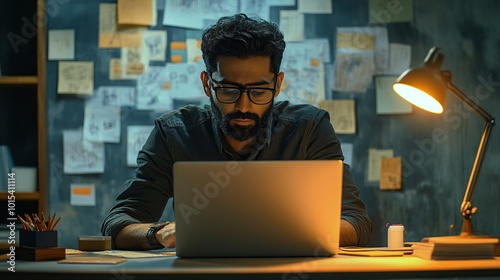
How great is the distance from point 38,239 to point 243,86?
81 centimetres

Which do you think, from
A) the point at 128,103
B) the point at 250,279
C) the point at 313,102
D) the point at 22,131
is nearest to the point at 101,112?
the point at 128,103

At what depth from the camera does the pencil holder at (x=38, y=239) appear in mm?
1663

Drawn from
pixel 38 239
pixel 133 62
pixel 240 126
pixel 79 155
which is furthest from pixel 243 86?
pixel 79 155

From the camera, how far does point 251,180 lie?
1.59 metres

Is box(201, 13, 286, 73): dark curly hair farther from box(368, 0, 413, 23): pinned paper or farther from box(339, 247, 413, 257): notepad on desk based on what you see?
box(368, 0, 413, 23): pinned paper

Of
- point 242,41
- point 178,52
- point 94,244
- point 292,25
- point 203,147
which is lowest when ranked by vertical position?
point 94,244

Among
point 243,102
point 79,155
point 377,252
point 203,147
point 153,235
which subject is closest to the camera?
point 377,252

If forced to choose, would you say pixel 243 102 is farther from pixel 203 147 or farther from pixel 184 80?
pixel 184 80

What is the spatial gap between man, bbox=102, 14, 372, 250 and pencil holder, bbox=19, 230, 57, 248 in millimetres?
341

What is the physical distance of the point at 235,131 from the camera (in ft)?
7.36

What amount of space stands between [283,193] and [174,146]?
87cm

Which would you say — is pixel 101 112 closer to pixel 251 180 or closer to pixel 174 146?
pixel 174 146

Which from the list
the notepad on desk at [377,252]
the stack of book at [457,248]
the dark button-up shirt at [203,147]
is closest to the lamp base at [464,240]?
the stack of book at [457,248]

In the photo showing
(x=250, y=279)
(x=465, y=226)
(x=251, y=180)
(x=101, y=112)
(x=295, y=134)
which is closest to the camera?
(x=250, y=279)
